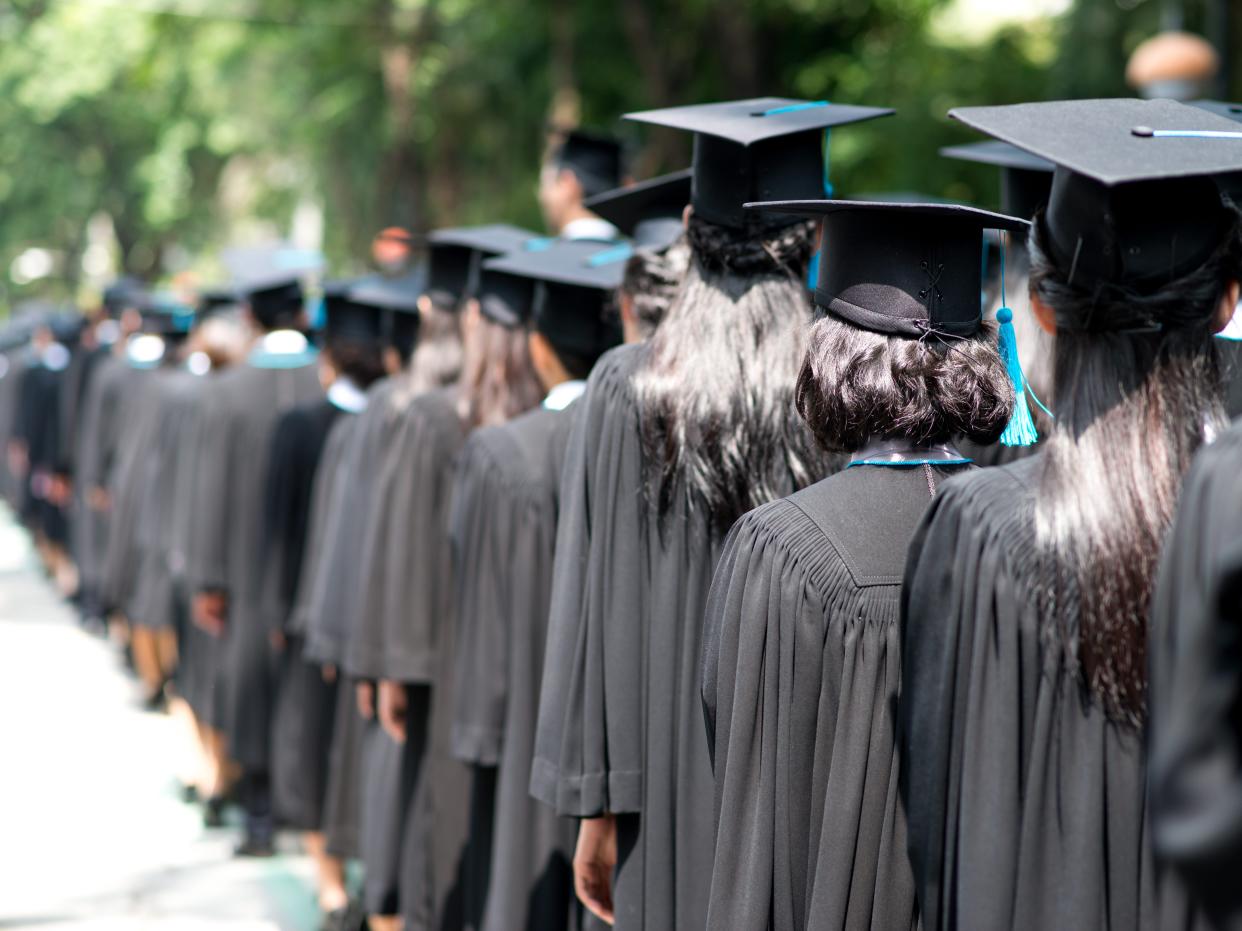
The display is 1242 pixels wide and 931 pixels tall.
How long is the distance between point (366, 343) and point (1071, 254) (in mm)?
3829

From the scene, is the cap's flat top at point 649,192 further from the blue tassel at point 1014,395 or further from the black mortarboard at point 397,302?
the black mortarboard at point 397,302

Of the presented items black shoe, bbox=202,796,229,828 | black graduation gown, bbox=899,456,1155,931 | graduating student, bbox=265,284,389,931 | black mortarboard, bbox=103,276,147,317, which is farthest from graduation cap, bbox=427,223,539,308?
black mortarboard, bbox=103,276,147,317

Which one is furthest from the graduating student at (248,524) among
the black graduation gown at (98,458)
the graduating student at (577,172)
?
the black graduation gown at (98,458)

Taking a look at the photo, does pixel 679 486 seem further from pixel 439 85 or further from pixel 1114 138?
pixel 439 85

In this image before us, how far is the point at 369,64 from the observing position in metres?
17.0

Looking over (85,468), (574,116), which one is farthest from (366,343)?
(574,116)

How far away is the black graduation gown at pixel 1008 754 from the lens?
177 cm

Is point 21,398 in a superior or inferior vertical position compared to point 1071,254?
inferior

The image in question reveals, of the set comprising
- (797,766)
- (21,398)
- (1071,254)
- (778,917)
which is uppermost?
(1071,254)

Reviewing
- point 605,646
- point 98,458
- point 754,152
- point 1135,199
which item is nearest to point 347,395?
point 605,646

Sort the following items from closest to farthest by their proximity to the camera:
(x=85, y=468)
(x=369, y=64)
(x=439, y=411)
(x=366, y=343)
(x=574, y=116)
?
1. (x=439, y=411)
2. (x=366, y=343)
3. (x=85, y=468)
4. (x=574, y=116)
5. (x=369, y=64)

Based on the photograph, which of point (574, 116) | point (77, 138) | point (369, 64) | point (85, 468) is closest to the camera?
point (85, 468)

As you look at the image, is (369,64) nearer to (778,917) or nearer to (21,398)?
(21,398)

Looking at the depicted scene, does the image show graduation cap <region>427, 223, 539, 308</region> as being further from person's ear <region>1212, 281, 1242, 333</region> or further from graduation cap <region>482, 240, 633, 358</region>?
person's ear <region>1212, 281, 1242, 333</region>
